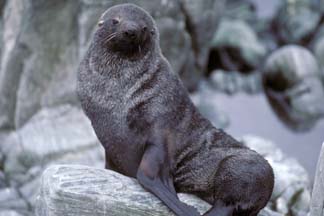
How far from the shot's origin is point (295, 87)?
1337 cm

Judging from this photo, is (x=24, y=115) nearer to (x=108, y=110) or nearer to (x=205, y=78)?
(x=108, y=110)

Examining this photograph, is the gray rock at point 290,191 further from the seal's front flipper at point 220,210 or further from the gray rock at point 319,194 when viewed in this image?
the gray rock at point 319,194

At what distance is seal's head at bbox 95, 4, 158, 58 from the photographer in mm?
5493

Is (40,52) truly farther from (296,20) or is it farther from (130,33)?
(296,20)

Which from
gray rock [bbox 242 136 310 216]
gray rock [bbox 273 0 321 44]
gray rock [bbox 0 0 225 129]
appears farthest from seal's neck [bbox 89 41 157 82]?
gray rock [bbox 273 0 321 44]

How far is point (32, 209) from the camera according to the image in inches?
318

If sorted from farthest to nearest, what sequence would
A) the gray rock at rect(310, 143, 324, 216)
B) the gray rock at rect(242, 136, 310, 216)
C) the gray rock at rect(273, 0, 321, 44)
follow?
1. the gray rock at rect(273, 0, 321, 44)
2. the gray rock at rect(242, 136, 310, 216)
3. the gray rock at rect(310, 143, 324, 216)

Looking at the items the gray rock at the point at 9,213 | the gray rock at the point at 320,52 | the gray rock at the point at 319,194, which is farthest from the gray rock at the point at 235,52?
the gray rock at the point at 319,194

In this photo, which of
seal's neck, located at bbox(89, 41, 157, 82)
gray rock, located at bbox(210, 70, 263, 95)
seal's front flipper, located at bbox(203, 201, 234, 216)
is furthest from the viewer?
gray rock, located at bbox(210, 70, 263, 95)

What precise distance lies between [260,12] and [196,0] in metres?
6.08

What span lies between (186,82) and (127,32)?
285 inches

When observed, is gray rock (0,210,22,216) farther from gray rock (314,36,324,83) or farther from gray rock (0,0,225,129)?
gray rock (314,36,324,83)

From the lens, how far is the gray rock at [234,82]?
13.7m

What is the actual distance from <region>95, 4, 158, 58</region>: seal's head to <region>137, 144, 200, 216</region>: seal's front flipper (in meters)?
0.83
